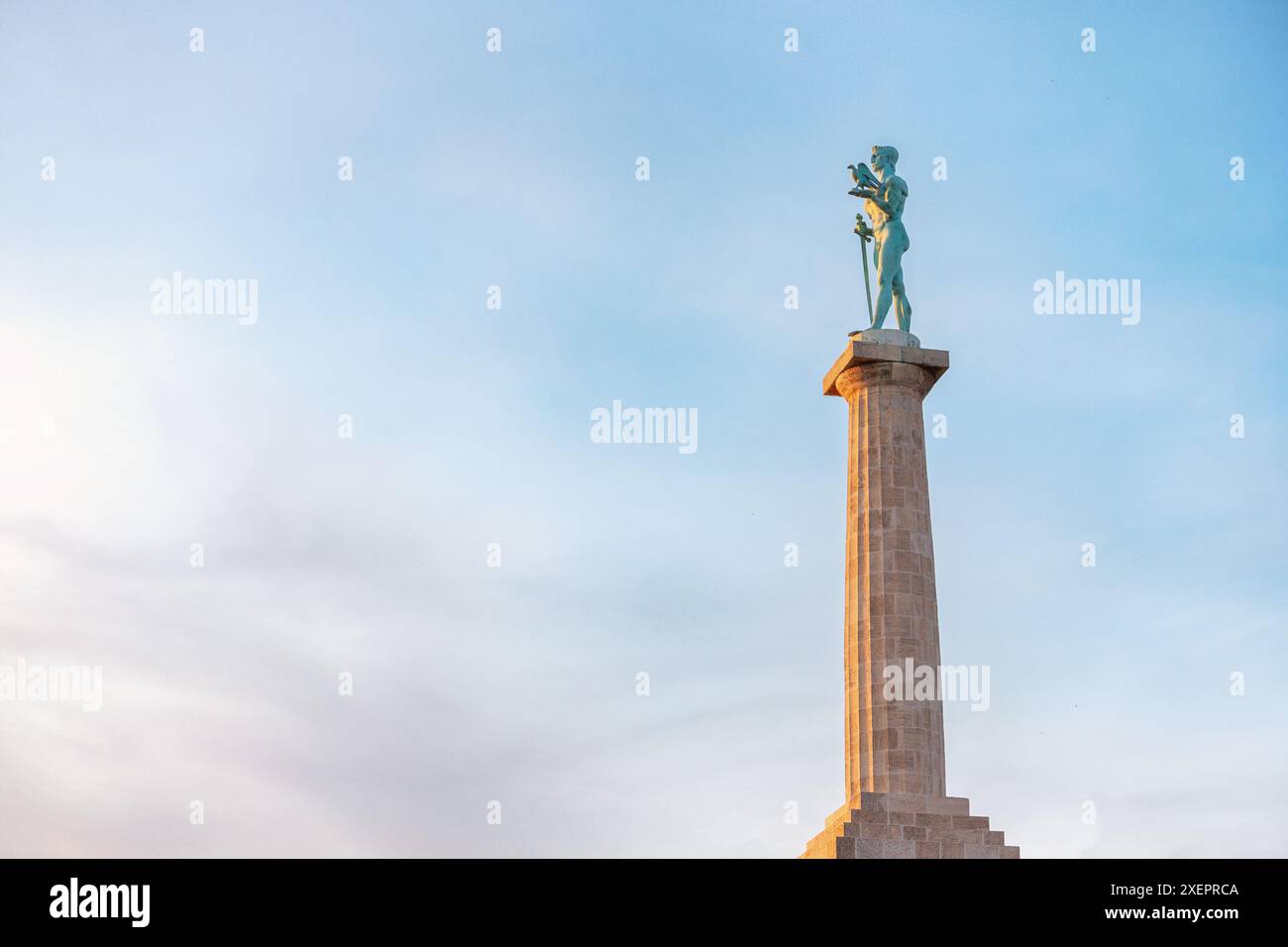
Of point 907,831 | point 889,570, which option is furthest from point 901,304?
point 907,831

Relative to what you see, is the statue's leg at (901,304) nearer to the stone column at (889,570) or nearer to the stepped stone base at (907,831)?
the stone column at (889,570)

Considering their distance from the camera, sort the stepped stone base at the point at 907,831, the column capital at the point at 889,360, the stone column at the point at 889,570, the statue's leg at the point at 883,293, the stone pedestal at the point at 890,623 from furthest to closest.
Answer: the statue's leg at the point at 883,293
the column capital at the point at 889,360
the stone column at the point at 889,570
the stone pedestal at the point at 890,623
the stepped stone base at the point at 907,831

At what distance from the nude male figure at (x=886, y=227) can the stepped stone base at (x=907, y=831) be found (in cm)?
1178

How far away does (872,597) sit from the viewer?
129 feet

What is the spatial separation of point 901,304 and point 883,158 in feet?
13.0

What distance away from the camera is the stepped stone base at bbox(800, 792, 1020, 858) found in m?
35.5

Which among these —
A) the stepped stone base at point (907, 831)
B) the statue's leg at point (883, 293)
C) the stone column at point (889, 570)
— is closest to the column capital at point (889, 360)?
the stone column at point (889, 570)

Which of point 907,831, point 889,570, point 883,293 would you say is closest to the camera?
point 907,831

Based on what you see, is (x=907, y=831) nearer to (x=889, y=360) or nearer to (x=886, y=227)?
(x=889, y=360)

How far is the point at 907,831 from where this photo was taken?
36094 mm

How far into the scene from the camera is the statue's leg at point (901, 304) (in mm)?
42250
